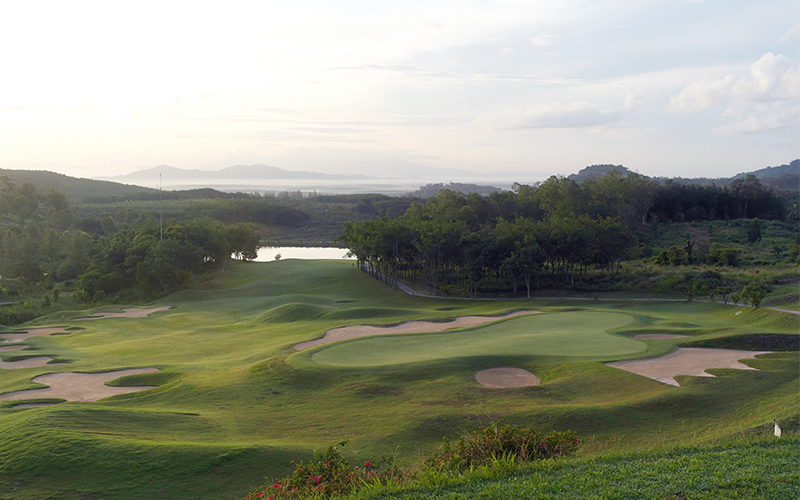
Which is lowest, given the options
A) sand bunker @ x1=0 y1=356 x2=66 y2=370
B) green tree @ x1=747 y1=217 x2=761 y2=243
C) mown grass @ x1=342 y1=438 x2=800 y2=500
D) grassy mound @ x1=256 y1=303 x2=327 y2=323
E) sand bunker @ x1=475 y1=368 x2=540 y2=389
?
sand bunker @ x1=0 y1=356 x2=66 y2=370

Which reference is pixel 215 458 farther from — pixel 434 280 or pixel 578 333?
pixel 434 280

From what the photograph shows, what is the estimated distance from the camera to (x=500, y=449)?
11.2 m

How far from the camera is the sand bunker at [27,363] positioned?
26547 millimetres

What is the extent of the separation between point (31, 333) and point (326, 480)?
34941mm

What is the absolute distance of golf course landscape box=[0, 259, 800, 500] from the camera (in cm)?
1216

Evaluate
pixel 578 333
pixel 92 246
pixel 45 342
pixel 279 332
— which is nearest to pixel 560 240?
pixel 578 333

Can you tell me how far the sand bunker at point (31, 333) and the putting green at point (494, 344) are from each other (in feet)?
77.7

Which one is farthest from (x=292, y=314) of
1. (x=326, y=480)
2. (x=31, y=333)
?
(x=326, y=480)

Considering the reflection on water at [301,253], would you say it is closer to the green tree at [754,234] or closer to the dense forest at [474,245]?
the dense forest at [474,245]

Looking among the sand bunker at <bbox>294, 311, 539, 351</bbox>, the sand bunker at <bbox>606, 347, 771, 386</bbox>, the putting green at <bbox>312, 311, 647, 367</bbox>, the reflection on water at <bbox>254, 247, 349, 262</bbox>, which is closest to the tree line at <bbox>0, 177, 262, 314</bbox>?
the reflection on water at <bbox>254, 247, 349, 262</bbox>

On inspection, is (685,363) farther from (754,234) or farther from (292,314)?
(754,234)

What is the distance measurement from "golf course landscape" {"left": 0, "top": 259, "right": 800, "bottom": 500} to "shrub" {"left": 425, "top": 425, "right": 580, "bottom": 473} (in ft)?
2.65

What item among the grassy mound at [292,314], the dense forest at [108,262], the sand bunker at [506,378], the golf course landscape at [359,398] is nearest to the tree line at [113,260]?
the dense forest at [108,262]

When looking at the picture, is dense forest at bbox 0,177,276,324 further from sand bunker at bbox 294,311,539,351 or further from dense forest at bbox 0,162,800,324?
sand bunker at bbox 294,311,539,351
